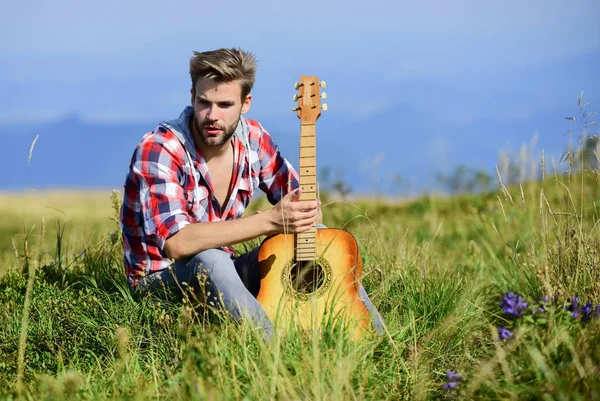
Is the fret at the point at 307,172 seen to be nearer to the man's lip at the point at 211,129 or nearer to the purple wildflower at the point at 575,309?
the man's lip at the point at 211,129

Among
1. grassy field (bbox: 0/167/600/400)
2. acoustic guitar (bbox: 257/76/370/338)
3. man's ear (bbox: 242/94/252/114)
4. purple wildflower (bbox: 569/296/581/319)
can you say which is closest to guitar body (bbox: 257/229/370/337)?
acoustic guitar (bbox: 257/76/370/338)

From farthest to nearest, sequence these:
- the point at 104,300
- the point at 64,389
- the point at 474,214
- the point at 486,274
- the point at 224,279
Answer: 1. the point at 474,214
2. the point at 486,274
3. the point at 104,300
4. the point at 224,279
5. the point at 64,389

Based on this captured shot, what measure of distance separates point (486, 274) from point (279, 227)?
8.09 ft

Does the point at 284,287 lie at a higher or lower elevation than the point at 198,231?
lower

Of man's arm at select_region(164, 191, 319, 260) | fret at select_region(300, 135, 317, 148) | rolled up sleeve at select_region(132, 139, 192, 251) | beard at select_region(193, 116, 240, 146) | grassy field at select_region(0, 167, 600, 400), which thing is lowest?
grassy field at select_region(0, 167, 600, 400)

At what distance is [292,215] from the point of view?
4.04 meters

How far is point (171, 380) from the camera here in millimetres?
3445

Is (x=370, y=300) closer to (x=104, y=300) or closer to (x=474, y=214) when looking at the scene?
(x=104, y=300)

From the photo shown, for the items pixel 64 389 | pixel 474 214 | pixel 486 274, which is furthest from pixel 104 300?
pixel 474 214

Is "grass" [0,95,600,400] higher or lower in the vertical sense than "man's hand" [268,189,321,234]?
lower

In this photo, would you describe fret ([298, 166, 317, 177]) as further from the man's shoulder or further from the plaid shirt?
the man's shoulder

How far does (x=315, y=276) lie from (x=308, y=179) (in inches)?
22.7

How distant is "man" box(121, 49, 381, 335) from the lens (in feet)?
13.4

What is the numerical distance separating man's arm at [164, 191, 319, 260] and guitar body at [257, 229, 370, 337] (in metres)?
0.13
